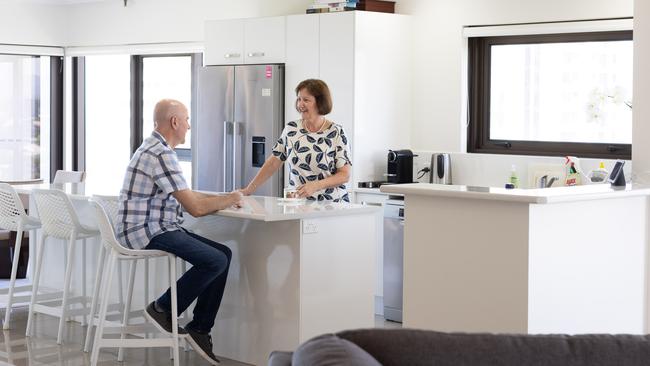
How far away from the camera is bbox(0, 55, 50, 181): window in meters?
9.67

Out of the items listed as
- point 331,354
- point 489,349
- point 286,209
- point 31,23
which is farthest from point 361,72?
point 331,354

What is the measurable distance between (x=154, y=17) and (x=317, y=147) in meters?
4.00

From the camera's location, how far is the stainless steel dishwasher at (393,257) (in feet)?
22.1

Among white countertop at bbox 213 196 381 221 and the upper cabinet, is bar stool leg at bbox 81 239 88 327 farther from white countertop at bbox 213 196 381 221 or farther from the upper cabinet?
the upper cabinet

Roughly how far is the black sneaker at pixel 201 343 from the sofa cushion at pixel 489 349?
3.07 m

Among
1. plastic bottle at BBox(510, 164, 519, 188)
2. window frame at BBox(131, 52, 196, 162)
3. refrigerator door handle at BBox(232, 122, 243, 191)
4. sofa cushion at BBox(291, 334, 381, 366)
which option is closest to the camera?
sofa cushion at BBox(291, 334, 381, 366)

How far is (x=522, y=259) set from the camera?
3.89 metres

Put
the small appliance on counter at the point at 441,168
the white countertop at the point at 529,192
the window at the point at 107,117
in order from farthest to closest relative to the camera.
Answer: the window at the point at 107,117
the small appliance on counter at the point at 441,168
the white countertop at the point at 529,192

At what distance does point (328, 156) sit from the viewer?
5715 mm

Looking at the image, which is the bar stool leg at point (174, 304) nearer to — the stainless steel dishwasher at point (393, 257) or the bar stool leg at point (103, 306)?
the bar stool leg at point (103, 306)

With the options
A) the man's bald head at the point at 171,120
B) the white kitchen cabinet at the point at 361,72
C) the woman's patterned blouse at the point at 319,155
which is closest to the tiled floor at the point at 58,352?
the woman's patterned blouse at the point at 319,155

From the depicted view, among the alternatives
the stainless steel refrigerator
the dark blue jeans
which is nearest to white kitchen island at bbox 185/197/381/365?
the dark blue jeans

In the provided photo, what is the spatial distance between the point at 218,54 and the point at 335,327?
3203 mm

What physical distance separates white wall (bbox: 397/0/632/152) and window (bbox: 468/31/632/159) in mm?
142
